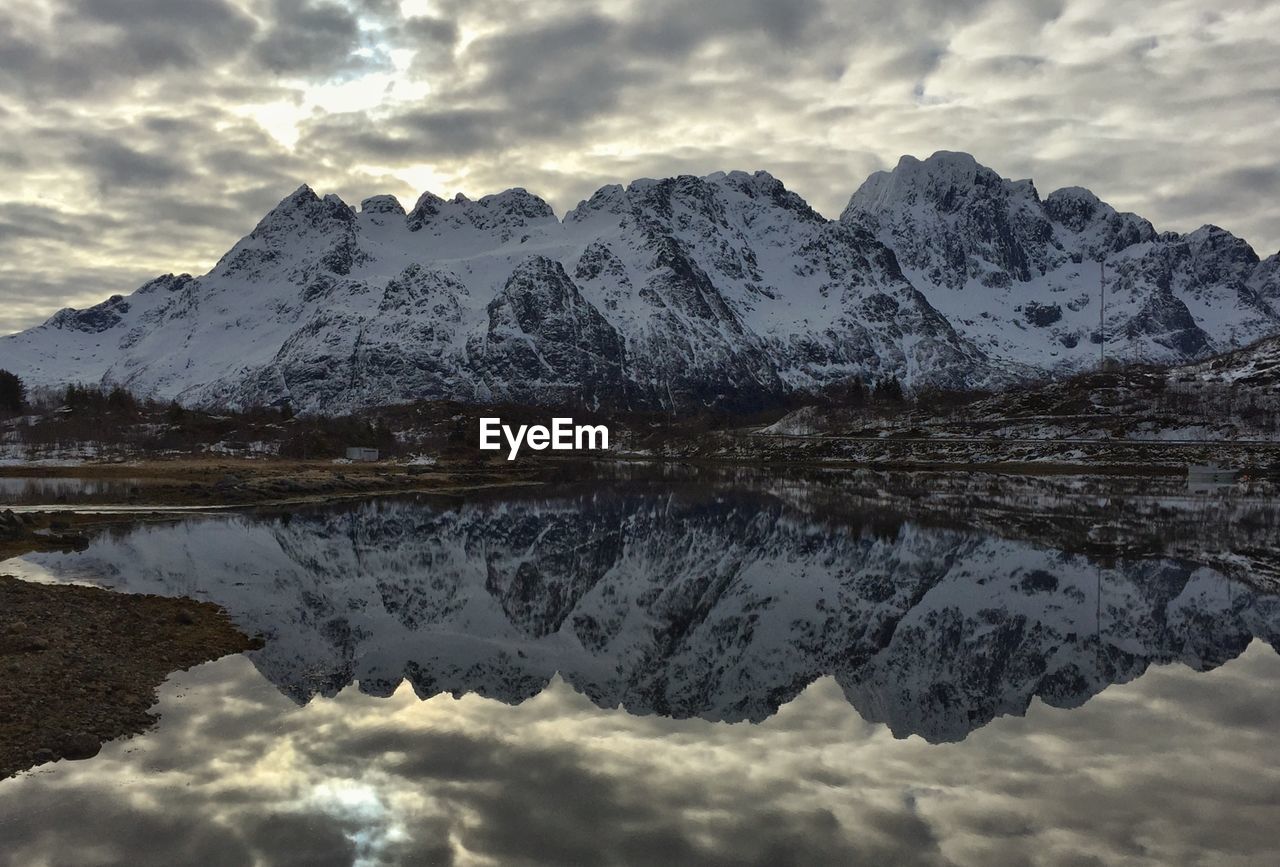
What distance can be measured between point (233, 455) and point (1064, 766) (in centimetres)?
16110

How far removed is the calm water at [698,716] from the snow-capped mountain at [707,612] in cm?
19

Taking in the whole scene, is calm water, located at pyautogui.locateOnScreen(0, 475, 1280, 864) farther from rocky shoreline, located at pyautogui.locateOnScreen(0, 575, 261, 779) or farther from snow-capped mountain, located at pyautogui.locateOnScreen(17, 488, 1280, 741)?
rocky shoreline, located at pyautogui.locateOnScreen(0, 575, 261, 779)

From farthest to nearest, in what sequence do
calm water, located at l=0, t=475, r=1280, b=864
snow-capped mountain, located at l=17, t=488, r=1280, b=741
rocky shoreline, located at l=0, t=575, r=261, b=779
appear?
snow-capped mountain, located at l=17, t=488, r=1280, b=741, rocky shoreline, located at l=0, t=575, r=261, b=779, calm water, located at l=0, t=475, r=1280, b=864

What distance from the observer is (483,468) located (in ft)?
447

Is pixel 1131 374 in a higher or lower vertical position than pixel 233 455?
higher

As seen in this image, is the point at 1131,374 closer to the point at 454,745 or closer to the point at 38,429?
the point at 454,745

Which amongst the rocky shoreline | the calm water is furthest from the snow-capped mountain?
the rocky shoreline

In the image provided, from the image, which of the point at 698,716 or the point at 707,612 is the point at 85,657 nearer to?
the point at 698,716

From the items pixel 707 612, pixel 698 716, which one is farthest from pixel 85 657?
pixel 707 612

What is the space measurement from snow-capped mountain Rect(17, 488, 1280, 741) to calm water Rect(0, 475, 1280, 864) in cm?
19

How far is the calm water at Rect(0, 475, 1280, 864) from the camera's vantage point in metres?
14.3

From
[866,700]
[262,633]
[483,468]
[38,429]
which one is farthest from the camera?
[38,429]

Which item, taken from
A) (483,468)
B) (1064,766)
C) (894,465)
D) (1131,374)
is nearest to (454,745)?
(1064,766)

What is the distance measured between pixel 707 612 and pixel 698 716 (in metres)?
13.4
